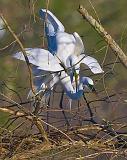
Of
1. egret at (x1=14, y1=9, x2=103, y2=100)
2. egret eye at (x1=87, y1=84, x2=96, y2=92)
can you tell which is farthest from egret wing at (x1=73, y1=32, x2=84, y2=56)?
egret eye at (x1=87, y1=84, x2=96, y2=92)

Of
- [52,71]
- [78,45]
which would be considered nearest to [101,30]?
[78,45]

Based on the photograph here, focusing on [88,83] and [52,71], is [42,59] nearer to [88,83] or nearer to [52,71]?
[52,71]

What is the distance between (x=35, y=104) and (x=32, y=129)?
91 mm

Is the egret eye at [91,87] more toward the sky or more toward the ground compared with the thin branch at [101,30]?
more toward the ground

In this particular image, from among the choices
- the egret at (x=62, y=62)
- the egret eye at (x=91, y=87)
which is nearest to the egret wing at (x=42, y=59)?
the egret at (x=62, y=62)

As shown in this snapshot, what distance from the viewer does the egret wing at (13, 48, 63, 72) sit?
Result: 1.74 metres

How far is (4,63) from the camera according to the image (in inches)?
152

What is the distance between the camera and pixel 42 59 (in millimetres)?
1739

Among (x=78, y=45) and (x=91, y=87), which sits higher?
(x=78, y=45)

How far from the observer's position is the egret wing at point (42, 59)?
68.4 inches

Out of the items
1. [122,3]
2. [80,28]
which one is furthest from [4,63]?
[122,3]

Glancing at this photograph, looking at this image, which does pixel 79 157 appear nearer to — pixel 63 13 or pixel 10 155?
pixel 10 155

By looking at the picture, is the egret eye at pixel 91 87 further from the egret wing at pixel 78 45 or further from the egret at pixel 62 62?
the egret wing at pixel 78 45

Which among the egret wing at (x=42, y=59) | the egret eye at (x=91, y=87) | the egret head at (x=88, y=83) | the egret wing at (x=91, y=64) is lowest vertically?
the egret eye at (x=91, y=87)
